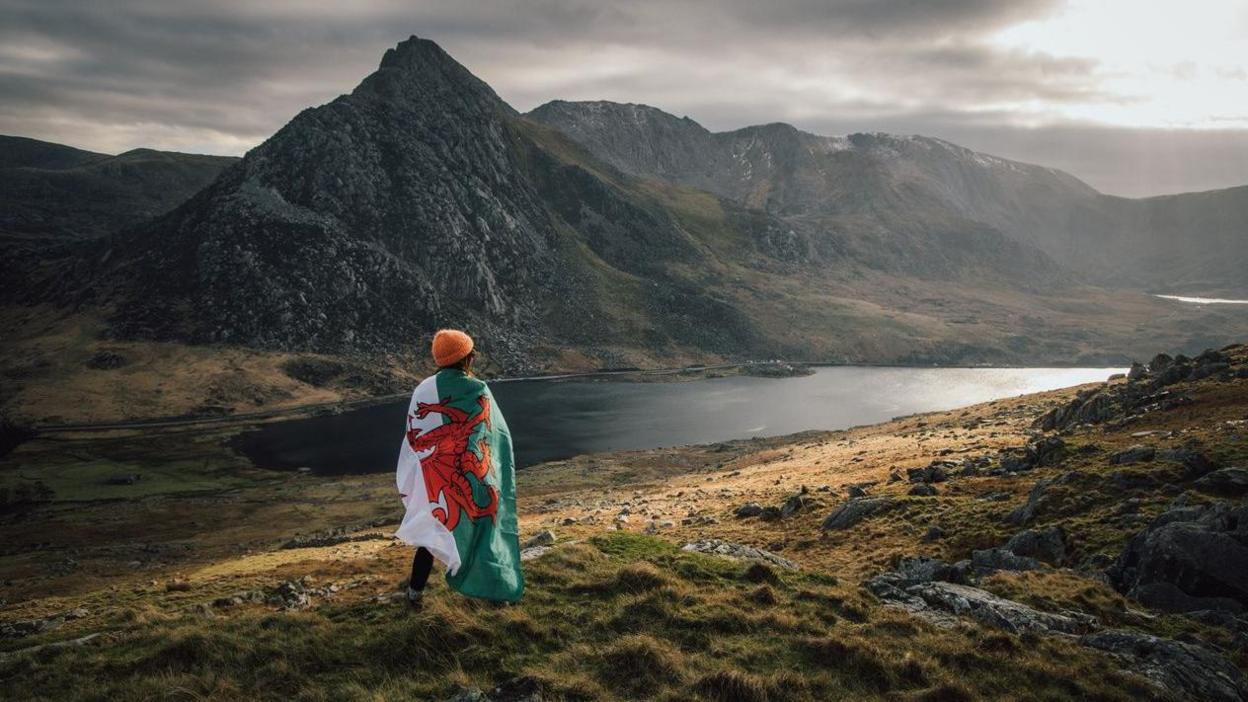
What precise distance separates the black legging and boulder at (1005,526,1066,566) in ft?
54.6

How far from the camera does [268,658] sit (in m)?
11.0

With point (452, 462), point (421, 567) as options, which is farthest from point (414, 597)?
point (452, 462)

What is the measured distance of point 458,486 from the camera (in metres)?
11.9

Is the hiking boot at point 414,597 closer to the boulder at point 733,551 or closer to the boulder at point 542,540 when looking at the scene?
the boulder at point 542,540

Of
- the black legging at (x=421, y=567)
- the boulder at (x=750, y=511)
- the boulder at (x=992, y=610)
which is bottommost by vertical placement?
the boulder at (x=750, y=511)

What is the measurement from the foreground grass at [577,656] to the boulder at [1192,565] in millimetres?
4992

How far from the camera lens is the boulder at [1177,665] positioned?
34.8 feet

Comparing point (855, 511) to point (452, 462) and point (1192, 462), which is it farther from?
point (452, 462)

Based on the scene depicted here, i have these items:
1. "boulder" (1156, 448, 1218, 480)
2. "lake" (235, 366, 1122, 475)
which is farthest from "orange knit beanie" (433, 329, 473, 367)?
"lake" (235, 366, 1122, 475)

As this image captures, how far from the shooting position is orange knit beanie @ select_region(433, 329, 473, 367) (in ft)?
40.5

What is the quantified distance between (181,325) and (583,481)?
163677mm

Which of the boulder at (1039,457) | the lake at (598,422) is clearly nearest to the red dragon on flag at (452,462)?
the boulder at (1039,457)

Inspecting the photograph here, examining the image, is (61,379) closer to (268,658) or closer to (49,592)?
(49,592)

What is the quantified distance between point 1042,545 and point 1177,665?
28.4 ft
